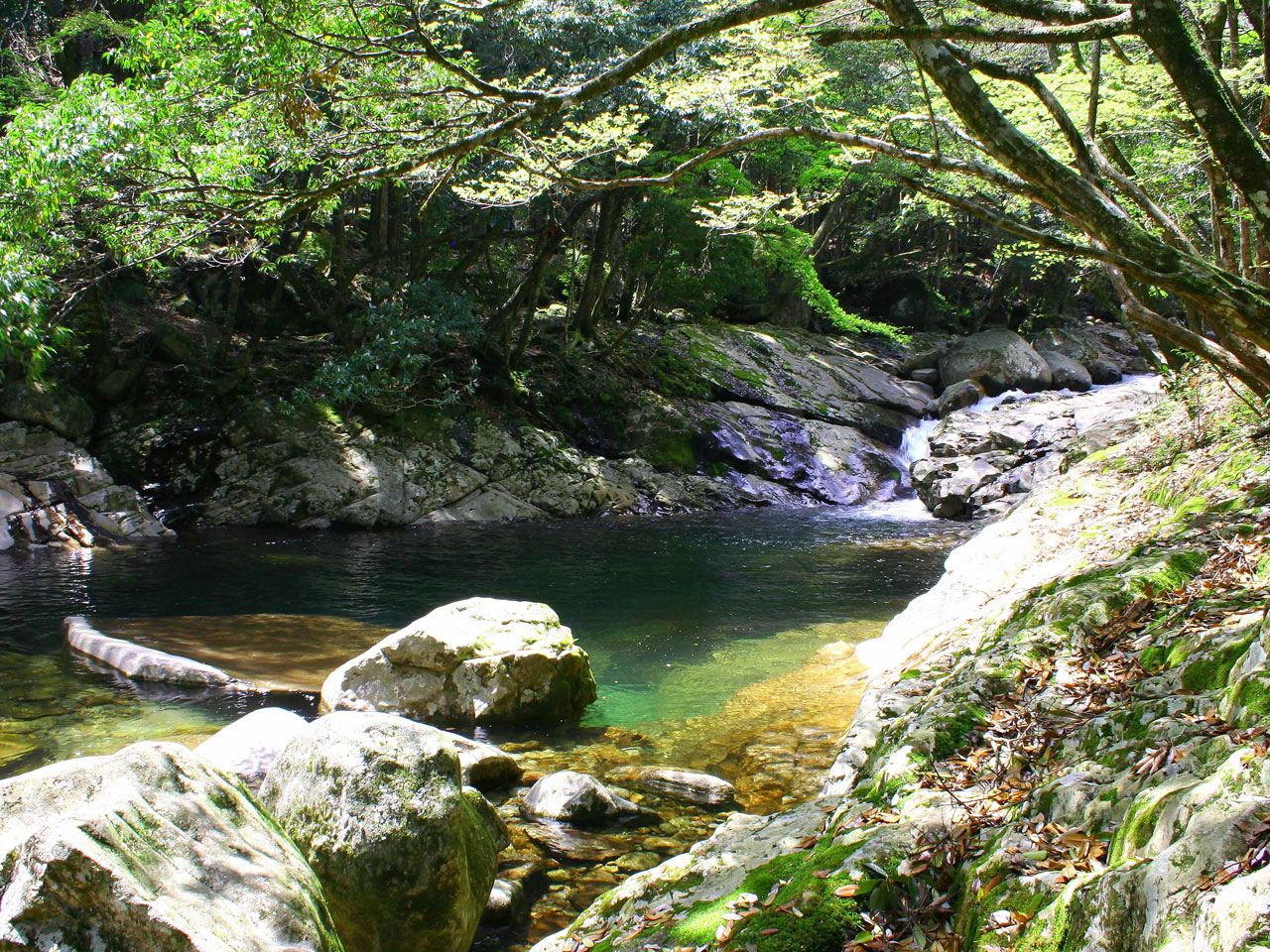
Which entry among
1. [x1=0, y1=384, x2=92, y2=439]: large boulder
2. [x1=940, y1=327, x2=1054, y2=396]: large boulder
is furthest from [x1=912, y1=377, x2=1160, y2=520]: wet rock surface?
[x1=0, y1=384, x2=92, y2=439]: large boulder

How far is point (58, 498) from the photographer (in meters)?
14.2

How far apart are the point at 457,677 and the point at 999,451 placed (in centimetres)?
1566

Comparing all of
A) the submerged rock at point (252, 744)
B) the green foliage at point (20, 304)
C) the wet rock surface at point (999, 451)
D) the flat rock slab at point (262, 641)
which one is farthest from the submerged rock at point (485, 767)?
the wet rock surface at point (999, 451)

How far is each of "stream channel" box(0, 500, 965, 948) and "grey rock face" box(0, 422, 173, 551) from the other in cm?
65

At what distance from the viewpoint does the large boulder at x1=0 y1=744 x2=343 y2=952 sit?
6.79 ft

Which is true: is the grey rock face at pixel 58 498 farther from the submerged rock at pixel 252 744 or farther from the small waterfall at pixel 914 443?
the small waterfall at pixel 914 443

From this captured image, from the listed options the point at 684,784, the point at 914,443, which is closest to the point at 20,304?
the point at 684,784

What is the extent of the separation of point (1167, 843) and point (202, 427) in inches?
698

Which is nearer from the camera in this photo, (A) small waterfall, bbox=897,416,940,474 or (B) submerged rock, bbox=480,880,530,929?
(B) submerged rock, bbox=480,880,530,929

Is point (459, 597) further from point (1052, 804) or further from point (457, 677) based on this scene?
point (1052, 804)

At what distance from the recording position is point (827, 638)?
9523 millimetres

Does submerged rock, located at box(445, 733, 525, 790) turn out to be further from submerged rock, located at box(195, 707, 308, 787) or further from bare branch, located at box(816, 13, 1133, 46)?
bare branch, located at box(816, 13, 1133, 46)

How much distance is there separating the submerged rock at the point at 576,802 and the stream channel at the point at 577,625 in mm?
205

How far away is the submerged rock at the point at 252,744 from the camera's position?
4.88m
